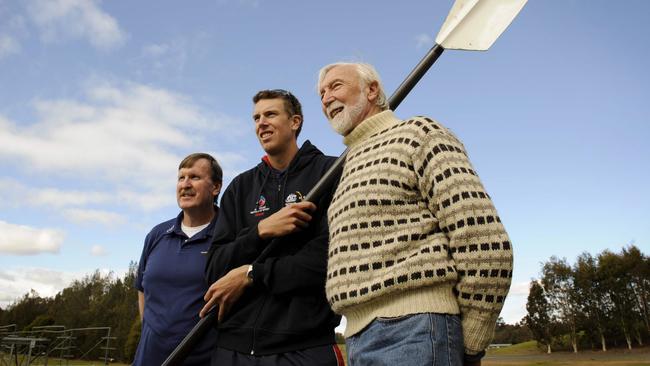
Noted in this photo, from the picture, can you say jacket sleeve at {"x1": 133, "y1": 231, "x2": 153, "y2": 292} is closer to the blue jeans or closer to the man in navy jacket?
the man in navy jacket

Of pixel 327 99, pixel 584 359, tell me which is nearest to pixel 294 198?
pixel 327 99

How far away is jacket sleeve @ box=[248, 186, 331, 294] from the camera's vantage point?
2.79 metres

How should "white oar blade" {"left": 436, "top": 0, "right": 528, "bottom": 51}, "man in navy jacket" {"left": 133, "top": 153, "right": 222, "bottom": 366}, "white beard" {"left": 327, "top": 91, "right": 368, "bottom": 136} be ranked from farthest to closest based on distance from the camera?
"man in navy jacket" {"left": 133, "top": 153, "right": 222, "bottom": 366} → "white oar blade" {"left": 436, "top": 0, "right": 528, "bottom": 51} → "white beard" {"left": 327, "top": 91, "right": 368, "bottom": 136}

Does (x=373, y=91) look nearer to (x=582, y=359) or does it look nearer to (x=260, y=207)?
(x=260, y=207)

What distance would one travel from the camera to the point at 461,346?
1.96 metres

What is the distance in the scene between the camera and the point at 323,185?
2.99 metres

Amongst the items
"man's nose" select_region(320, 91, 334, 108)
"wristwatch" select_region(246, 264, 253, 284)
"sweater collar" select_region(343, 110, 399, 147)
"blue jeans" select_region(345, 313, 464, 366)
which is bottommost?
"blue jeans" select_region(345, 313, 464, 366)

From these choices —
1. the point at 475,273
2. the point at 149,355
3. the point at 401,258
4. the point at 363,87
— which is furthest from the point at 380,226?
the point at 149,355

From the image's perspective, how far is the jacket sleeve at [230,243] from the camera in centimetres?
302

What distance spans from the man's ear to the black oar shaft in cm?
29

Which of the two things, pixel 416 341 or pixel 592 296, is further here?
pixel 592 296

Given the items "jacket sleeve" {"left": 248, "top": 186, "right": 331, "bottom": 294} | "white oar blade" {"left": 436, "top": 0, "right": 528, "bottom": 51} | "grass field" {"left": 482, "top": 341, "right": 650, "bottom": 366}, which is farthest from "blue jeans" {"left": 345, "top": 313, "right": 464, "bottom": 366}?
"grass field" {"left": 482, "top": 341, "right": 650, "bottom": 366}

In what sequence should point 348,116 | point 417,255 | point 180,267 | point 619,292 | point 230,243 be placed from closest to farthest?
point 417,255, point 348,116, point 230,243, point 180,267, point 619,292

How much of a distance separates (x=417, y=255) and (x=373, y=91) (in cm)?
117
